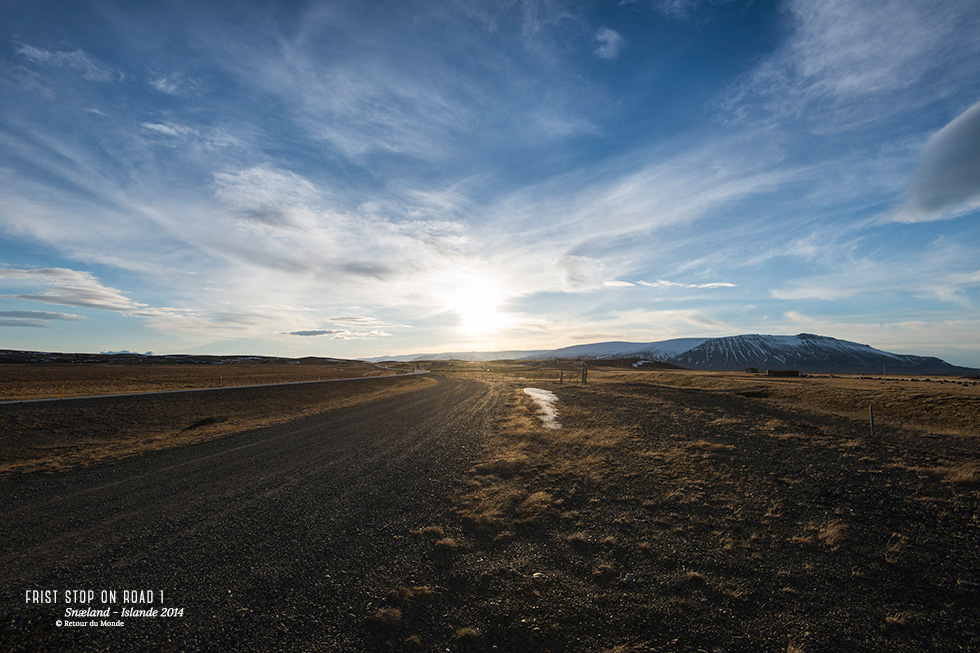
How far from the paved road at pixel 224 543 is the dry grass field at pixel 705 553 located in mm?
893

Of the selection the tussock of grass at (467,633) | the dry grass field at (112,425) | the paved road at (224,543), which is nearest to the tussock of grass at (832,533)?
the tussock of grass at (467,633)

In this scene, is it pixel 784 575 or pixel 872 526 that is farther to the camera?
pixel 872 526

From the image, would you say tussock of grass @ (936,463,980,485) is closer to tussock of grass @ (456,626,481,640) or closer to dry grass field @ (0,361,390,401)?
tussock of grass @ (456,626,481,640)

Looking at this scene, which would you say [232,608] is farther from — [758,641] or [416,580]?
[758,641]

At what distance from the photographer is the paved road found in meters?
4.53

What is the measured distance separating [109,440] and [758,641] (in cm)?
2410

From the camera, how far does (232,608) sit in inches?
193

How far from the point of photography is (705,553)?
21.6ft

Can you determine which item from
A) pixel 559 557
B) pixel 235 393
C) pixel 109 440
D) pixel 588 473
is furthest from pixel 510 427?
pixel 235 393

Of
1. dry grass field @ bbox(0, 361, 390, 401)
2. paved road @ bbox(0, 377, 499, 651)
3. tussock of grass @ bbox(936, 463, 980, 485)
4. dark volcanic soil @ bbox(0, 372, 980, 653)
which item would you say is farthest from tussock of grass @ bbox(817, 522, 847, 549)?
dry grass field @ bbox(0, 361, 390, 401)

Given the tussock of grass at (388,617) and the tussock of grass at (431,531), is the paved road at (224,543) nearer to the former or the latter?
the tussock of grass at (388,617)

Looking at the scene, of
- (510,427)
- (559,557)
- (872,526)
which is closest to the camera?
(559,557)

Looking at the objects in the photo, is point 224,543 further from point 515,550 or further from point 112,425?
point 112,425

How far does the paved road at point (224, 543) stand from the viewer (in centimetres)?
453
